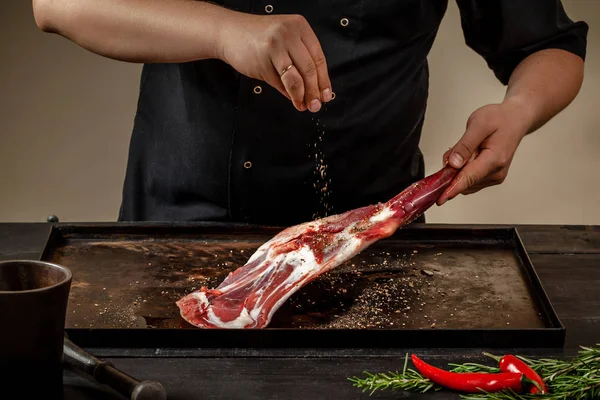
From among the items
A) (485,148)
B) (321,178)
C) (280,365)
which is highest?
(485,148)

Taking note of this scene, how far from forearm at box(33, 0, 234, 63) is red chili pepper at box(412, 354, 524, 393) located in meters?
0.83

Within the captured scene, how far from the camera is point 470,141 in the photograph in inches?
79.4

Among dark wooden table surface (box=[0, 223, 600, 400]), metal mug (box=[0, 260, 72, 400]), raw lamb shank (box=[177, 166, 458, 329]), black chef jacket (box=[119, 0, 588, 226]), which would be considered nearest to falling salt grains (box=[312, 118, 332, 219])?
black chef jacket (box=[119, 0, 588, 226])

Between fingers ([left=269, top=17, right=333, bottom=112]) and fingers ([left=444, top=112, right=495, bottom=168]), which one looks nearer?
fingers ([left=269, top=17, right=333, bottom=112])

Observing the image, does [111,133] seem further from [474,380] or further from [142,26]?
[474,380]

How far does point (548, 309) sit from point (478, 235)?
1.43 ft

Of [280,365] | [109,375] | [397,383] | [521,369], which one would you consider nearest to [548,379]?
[521,369]

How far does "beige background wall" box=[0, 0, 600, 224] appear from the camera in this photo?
3982 mm

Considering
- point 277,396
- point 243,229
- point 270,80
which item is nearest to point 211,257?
point 243,229

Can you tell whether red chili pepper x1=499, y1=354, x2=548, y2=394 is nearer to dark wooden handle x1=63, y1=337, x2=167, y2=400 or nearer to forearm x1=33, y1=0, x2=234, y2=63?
dark wooden handle x1=63, y1=337, x2=167, y2=400

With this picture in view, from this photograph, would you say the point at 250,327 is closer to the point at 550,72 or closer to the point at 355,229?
the point at 355,229

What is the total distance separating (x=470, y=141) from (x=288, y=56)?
557mm

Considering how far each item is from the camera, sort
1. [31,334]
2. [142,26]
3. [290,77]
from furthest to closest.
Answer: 1. [142,26]
2. [290,77]
3. [31,334]

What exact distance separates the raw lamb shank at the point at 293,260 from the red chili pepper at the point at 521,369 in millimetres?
455
